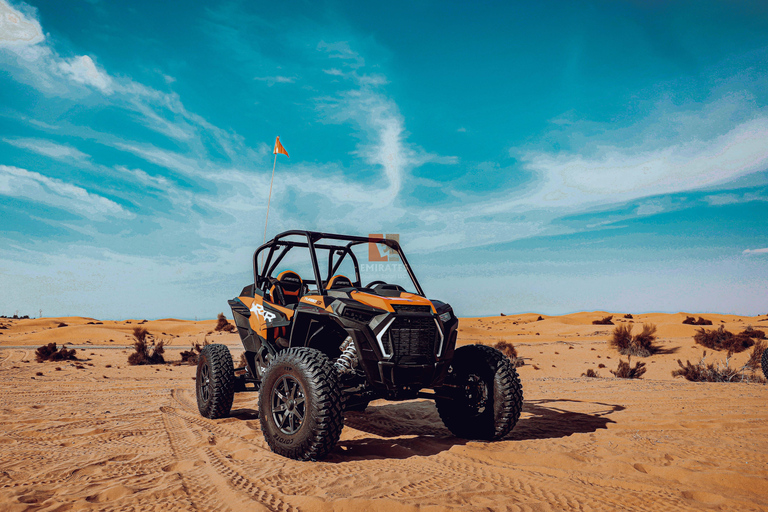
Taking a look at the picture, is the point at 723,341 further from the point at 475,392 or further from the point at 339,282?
the point at 339,282

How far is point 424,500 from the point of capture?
3301mm

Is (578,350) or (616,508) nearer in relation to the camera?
(616,508)

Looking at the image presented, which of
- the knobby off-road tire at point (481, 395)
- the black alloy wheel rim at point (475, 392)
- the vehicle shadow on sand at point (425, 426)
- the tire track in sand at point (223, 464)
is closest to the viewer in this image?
the tire track in sand at point (223, 464)

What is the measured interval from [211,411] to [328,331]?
8.48 ft

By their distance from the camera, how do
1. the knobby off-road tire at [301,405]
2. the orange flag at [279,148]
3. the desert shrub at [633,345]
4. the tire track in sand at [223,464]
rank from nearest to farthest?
the tire track in sand at [223,464], the knobby off-road tire at [301,405], the orange flag at [279,148], the desert shrub at [633,345]

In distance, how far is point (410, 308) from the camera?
490 cm

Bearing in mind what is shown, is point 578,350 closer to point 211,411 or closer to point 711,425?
point 711,425

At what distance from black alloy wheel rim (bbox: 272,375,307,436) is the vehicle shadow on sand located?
519mm

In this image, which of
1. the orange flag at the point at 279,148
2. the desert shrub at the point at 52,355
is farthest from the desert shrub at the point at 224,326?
the orange flag at the point at 279,148

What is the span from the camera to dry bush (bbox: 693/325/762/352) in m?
18.8

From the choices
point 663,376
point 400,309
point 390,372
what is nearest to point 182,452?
point 390,372

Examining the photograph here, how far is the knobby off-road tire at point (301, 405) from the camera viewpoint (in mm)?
4273

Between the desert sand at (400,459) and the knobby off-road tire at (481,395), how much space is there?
24cm

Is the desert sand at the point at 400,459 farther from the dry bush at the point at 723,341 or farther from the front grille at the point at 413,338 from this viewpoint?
the dry bush at the point at 723,341
